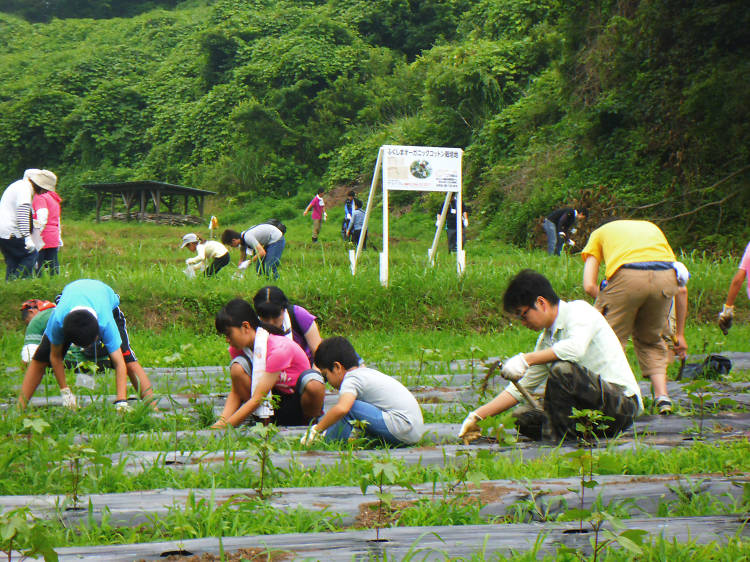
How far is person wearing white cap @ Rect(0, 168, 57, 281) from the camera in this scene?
9.10m

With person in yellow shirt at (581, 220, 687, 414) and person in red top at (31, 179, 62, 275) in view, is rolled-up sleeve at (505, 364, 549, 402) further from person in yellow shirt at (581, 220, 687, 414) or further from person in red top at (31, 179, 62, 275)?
person in red top at (31, 179, 62, 275)

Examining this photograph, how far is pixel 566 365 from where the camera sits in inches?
169

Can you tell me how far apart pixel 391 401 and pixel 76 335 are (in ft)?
7.40

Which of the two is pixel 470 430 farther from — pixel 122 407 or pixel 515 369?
pixel 122 407

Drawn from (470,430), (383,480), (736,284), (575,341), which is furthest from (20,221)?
(736,284)

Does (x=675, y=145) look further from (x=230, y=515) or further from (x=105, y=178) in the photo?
(x=105, y=178)

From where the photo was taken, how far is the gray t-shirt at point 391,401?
449 centimetres

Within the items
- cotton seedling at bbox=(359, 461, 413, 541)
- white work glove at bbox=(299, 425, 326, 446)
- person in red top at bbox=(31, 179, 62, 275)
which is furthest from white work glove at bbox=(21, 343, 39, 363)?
cotton seedling at bbox=(359, 461, 413, 541)

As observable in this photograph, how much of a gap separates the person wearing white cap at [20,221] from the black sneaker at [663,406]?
7288mm

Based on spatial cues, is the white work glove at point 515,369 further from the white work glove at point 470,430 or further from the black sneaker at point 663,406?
the black sneaker at point 663,406

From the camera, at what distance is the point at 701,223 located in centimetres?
1435

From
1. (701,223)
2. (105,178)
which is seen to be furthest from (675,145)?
(105,178)

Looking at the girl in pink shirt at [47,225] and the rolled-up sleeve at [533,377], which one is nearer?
the rolled-up sleeve at [533,377]


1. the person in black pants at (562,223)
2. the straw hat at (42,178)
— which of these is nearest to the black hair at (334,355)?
the straw hat at (42,178)
